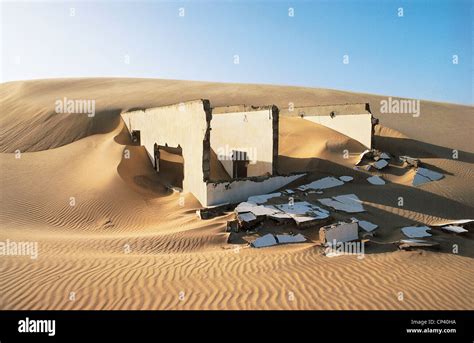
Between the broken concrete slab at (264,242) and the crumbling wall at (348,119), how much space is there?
38.4 ft

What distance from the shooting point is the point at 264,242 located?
372 inches

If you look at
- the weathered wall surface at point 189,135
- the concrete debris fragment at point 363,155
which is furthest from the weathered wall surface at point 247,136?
the concrete debris fragment at point 363,155

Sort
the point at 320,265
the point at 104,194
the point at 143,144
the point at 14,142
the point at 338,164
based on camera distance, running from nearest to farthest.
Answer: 1. the point at 320,265
2. the point at 104,194
3. the point at 338,164
4. the point at 143,144
5. the point at 14,142

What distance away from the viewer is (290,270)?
7594 millimetres

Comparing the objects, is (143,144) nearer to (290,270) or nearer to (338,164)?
(338,164)

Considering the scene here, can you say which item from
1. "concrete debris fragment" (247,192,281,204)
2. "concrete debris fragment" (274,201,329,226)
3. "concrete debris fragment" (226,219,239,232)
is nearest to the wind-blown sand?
"concrete debris fragment" (226,219,239,232)

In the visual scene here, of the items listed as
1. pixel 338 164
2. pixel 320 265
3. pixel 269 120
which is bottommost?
pixel 320 265

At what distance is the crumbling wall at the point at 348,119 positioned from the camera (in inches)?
754

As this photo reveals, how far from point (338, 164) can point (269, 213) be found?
23.5 feet

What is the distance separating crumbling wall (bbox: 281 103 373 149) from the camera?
19.1m

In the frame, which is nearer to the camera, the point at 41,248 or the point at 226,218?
the point at 41,248

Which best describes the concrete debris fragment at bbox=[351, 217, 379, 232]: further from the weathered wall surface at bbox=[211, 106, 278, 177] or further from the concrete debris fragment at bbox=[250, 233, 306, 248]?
the weathered wall surface at bbox=[211, 106, 278, 177]

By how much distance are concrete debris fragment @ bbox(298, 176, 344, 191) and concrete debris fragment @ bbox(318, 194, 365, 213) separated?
1.22 m
